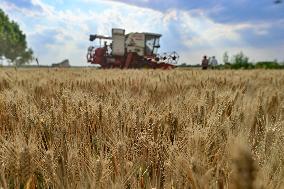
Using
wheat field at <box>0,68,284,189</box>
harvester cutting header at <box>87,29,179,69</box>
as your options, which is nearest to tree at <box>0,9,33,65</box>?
harvester cutting header at <box>87,29,179,69</box>

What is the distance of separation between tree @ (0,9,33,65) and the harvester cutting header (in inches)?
1469

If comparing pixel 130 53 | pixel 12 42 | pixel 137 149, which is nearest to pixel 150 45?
pixel 130 53

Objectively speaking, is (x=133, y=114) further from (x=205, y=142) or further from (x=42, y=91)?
(x=42, y=91)

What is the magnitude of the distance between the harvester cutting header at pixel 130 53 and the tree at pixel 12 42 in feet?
122

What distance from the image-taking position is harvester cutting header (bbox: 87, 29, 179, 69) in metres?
20.8

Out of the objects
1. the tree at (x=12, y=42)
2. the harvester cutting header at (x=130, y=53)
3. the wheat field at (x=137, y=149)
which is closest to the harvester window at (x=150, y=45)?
the harvester cutting header at (x=130, y=53)

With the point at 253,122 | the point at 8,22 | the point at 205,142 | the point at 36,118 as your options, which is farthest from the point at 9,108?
the point at 8,22

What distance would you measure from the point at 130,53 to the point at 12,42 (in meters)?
44.5

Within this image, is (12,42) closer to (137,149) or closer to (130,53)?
(130,53)

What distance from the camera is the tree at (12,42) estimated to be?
57375 millimetres

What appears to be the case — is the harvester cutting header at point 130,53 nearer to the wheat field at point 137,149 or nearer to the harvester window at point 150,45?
the harvester window at point 150,45

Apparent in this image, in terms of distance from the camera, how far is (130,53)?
20891 millimetres

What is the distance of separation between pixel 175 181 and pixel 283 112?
122cm

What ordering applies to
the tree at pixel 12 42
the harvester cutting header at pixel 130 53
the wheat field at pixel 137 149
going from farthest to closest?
the tree at pixel 12 42
the harvester cutting header at pixel 130 53
the wheat field at pixel 137 149
